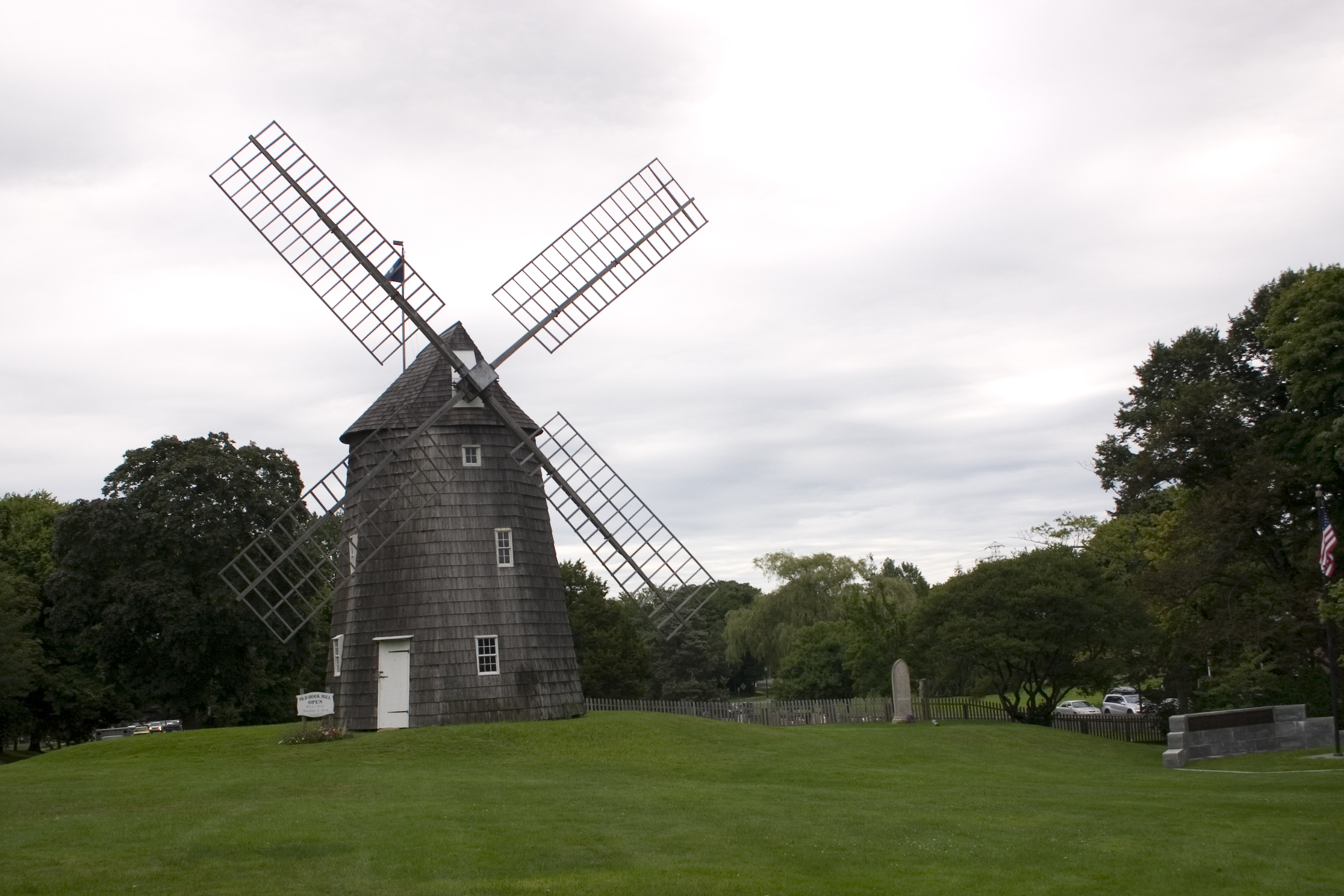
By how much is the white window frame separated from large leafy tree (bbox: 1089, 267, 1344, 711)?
57.4 feet

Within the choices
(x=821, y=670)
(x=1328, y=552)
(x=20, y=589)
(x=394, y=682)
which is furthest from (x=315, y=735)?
(x=821, y=670)

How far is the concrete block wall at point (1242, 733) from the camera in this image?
986 inches

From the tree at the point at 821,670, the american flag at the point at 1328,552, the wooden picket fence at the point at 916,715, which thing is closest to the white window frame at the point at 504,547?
the wooden picket fence at the point at 916,715

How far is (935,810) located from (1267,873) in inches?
201

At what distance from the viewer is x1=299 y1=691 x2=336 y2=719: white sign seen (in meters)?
24.7

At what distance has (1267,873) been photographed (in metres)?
12.1

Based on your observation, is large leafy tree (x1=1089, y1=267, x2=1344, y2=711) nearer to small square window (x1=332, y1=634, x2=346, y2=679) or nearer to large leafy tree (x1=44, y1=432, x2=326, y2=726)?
small square window (x1=332, y1=634, x2=346, y2=679)

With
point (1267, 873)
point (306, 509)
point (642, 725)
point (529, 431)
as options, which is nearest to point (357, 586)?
point (529, 431)

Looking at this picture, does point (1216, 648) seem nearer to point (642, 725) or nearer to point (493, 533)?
point (642, 725)

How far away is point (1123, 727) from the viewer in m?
34.9

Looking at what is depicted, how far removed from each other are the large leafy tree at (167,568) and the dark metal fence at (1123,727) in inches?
1029

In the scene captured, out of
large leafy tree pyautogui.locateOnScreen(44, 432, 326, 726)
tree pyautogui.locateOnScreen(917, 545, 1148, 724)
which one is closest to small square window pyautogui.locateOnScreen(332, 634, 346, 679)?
large leafy tree pyautogui.locateOnScreen(44, 432, 326, 726)

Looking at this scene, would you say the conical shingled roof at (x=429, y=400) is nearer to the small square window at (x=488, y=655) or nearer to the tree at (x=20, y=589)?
the small square window at (x=488, y=655)

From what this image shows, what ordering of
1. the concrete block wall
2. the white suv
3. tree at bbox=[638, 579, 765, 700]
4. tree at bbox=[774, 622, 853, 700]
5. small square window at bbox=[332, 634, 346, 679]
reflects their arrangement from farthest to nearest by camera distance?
1. tree at bbox=[638, 579, 765, 700]
2. the white suv
3. tree at bbox=[774, 622, 853, 700]
4. small square window at bbox=[332, 634, 346, 679]
5. the concrete block wall
